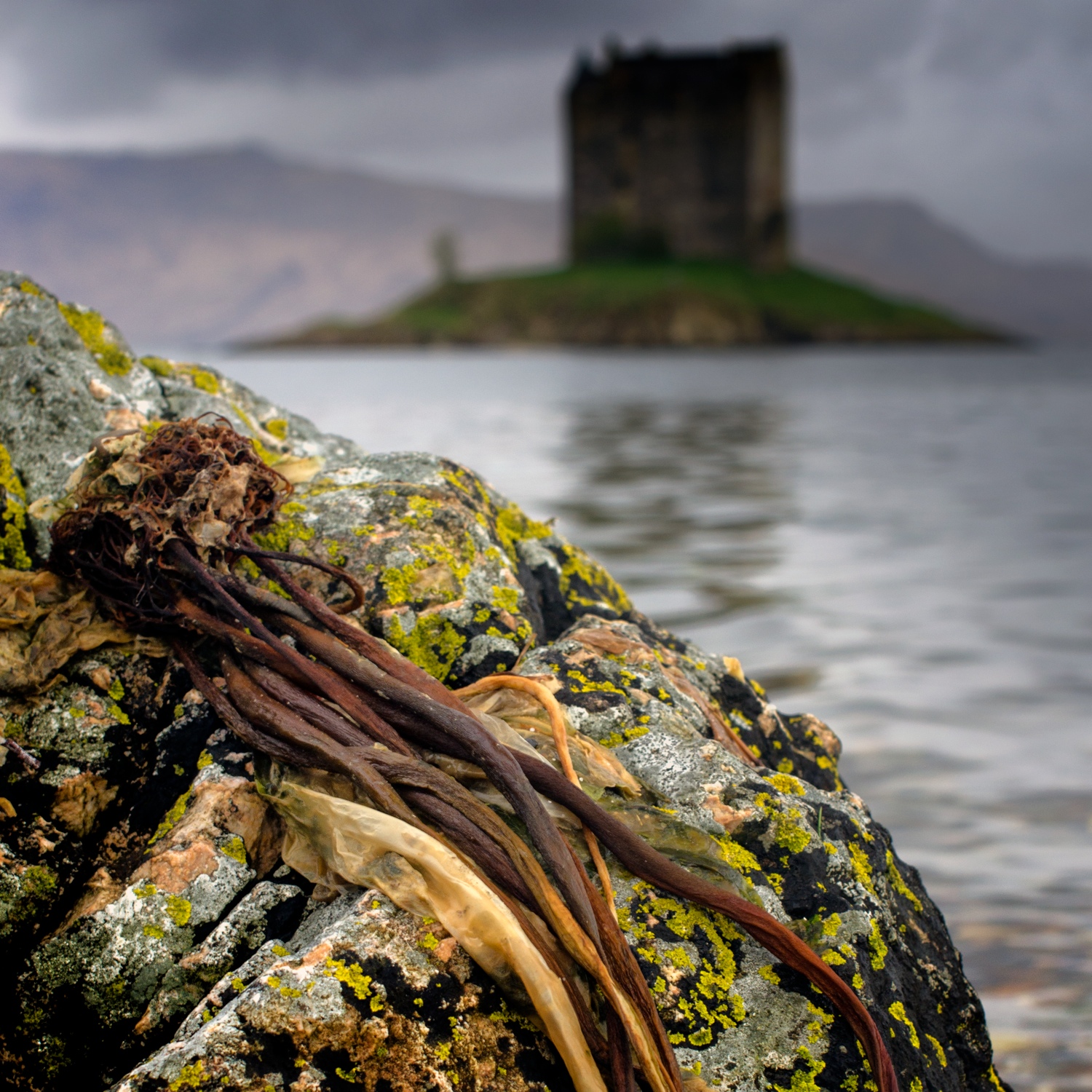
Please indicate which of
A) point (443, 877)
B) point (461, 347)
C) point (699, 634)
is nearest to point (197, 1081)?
point (443, 877)

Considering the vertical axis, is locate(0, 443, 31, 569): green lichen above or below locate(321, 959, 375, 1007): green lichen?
above

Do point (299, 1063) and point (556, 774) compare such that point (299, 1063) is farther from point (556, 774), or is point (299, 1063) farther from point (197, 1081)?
point (556, 774)

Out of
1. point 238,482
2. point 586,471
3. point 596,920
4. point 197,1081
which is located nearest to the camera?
point 197,1081

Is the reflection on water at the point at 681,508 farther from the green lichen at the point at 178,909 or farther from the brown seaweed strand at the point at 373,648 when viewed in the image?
the green lichen at the point at 178,909

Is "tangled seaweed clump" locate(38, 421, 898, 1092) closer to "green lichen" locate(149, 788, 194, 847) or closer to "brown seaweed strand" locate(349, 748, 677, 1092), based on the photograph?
Answer: "brown seaweed strand" locate(349, 748, 677, 1092)

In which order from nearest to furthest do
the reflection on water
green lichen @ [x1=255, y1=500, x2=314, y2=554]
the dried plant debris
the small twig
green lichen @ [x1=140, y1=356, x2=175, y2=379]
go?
1. the small twig
2. the dried plant debris
3. green lichen @ [x1=255, y1=500, x2=314, y2=554]
4. green lichen @ [x1=140, y1=356, x2=175, y2=379]
5. the reflection on water

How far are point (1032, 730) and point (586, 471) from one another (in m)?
11.0

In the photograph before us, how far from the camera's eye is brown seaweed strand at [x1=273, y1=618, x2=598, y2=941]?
1735 millimetres

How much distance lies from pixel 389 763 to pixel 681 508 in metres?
11.4

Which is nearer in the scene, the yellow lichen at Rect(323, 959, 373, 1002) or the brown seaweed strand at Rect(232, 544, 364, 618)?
the yellow lichen at Rect(323, 959, 373, 1002)

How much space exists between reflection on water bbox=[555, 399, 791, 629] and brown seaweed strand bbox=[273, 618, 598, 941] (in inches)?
243

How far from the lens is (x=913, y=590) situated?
9.27m

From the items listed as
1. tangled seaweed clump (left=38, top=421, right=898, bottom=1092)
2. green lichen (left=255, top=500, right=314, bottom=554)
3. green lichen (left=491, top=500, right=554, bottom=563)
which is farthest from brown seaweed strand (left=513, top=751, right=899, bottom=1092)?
Result: green lichen (left=491, top=500, right=554, bottom=563)

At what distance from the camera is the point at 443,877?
1723mm
